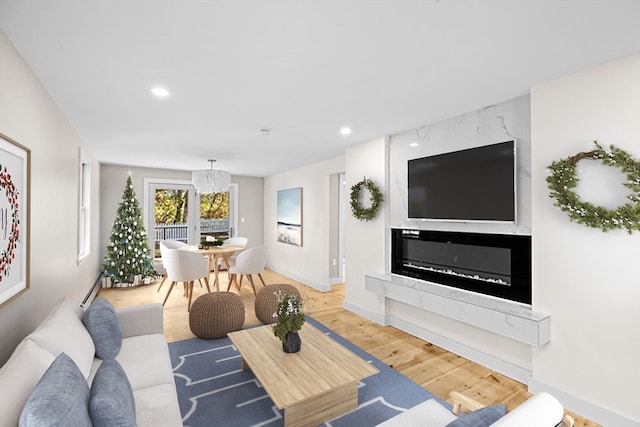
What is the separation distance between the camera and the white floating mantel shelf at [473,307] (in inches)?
90.9

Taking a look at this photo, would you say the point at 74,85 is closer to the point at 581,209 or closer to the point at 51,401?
the point at 51,401

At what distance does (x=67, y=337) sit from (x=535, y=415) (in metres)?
2.22

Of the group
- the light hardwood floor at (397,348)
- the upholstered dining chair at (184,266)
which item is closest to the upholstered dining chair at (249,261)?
the light hardwood floor at (397,348)

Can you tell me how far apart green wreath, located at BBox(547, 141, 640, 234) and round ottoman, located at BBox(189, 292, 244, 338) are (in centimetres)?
316

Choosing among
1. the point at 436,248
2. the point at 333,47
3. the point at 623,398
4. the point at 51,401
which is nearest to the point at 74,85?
the point at 333,47

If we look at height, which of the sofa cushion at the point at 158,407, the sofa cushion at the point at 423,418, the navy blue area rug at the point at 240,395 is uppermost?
the sofa cushion at the point at 423,418

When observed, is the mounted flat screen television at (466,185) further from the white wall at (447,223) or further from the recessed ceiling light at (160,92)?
the recessed ceiling light at (160,92)

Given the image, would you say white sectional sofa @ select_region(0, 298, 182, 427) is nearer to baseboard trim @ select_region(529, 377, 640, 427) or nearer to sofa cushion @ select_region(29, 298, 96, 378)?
sofa cushion @ select_region(29, 298, 96, 378)

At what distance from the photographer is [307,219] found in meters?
6.08

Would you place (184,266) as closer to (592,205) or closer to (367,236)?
(367,236)

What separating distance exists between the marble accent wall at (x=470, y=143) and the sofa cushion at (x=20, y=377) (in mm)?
3163

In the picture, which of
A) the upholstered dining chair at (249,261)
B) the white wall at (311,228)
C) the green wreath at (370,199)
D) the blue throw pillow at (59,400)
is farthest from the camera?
the white wall at (311,228)

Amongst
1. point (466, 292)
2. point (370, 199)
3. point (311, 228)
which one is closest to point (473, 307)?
point (466, 292)

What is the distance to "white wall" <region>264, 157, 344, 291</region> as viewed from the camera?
18.3ft
